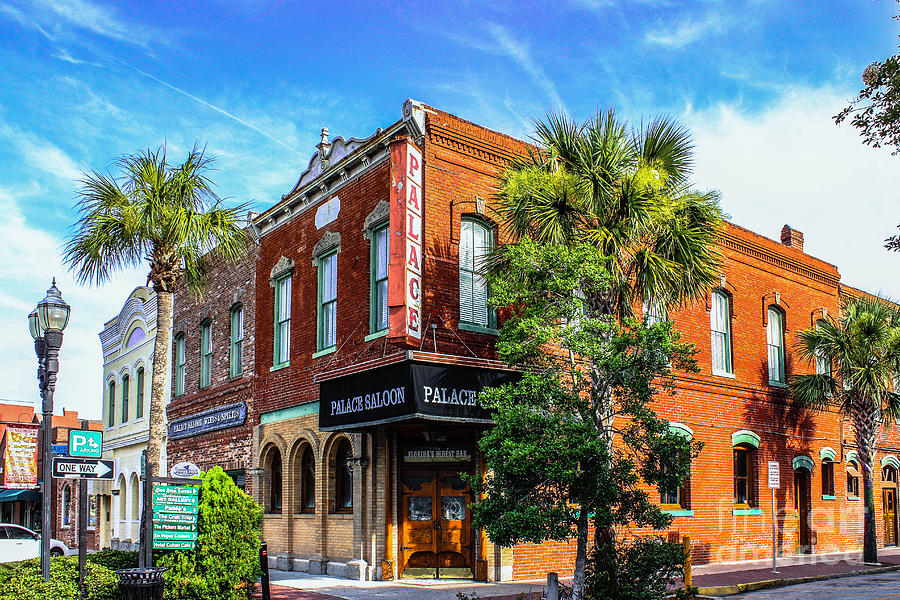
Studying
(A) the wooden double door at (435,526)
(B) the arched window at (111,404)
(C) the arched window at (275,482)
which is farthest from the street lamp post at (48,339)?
(B) the arched window at (111,404)

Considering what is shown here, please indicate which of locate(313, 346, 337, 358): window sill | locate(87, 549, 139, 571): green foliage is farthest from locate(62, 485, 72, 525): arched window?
locate(87, 549, 139, 571): green foliage

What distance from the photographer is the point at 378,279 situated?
1894 cm

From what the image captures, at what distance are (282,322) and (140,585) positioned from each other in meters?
10.7

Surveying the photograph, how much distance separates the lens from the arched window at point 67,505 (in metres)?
39.0

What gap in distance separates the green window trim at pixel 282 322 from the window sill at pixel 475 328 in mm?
6275

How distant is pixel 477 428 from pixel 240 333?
1008 centimetres

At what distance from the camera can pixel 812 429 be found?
26.2 m

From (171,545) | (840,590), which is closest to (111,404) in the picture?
(171,545)

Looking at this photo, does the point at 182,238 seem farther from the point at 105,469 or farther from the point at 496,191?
the point at 496,191

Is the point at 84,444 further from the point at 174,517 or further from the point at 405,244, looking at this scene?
the point at 405,244

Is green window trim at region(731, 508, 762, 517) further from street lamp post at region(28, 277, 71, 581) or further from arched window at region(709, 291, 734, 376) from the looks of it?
street lamp post at region(28, 277, 71, 581)

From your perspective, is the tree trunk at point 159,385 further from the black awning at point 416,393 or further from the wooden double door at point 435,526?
the wooden double door at point 435,526

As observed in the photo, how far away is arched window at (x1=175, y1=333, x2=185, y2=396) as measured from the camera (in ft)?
92.6

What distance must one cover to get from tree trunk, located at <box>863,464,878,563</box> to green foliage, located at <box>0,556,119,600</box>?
18.9m
